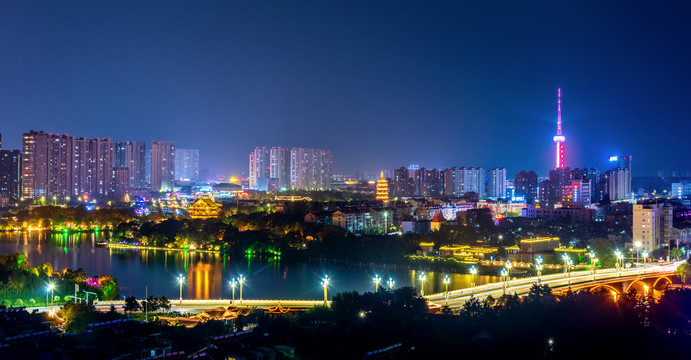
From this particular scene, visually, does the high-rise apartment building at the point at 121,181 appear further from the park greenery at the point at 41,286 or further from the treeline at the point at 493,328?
the treeline at the point at 493,328

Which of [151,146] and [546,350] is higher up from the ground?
[151,146]

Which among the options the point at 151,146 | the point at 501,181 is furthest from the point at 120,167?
the point at 501,181

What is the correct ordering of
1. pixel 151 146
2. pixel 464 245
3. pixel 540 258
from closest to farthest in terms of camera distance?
pixel 540 258 → pixel 464 245 → pixel 151 146

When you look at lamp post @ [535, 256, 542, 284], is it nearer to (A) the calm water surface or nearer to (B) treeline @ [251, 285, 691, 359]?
(A) the calm water surface

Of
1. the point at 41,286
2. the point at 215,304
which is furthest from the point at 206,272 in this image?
the point at 215,304

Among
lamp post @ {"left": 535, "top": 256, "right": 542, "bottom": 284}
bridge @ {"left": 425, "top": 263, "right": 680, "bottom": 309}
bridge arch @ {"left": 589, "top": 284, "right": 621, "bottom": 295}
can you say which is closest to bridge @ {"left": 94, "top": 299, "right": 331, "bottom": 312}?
bridge @ {"left": 425, "top": 263, "right": 680, "bottom": 309}

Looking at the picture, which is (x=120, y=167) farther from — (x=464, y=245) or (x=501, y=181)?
(x=464, y=245)

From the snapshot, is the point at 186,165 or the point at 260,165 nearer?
the point at 260,165

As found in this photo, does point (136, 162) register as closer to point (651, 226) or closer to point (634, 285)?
point (651, 226)
